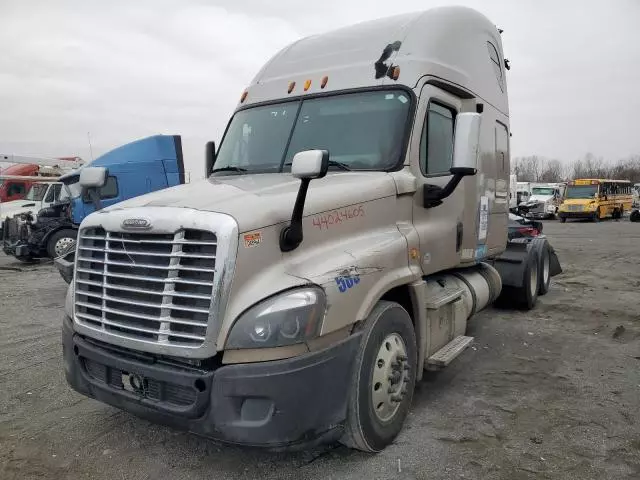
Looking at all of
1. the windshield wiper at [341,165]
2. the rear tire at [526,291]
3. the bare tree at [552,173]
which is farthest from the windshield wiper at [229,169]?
the bare tree at [552,173]

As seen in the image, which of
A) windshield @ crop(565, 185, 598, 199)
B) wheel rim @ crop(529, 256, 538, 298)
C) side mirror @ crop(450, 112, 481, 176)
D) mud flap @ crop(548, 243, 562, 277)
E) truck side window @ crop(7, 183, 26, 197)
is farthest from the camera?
windshield @ crop(565, 185, 598, 199)

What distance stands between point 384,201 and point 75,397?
127 inches

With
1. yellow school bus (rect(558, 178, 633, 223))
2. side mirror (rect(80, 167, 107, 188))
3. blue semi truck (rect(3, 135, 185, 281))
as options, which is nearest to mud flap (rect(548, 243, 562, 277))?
side mirror (rect(80, 167, 107, 188))

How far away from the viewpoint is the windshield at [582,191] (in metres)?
33.2

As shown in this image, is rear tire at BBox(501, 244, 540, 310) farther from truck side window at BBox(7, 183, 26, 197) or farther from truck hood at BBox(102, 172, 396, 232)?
truck side window at BBox(7, 183, 26, 197)

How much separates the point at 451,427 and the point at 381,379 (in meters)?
0.89

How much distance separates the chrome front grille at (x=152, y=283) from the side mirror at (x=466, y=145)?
1988 mm

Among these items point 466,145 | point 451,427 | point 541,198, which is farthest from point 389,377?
point 541,198

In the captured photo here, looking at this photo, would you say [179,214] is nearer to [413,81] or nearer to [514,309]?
[413,81]

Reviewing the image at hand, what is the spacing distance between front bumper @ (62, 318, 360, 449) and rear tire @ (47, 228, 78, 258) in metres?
12.6

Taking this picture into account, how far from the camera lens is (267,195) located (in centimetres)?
336

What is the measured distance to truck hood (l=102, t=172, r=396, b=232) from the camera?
3.09m

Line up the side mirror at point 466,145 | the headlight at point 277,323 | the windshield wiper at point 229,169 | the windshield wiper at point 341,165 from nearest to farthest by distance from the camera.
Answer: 1. the headlight at point 277,323
2. the side mirror at point 466,145
3. the windshield wiper at point 341,165
4. the windshield wiper at point 229,169

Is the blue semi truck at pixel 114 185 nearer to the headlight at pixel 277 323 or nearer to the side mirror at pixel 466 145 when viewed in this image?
the side mirror at pixel 466 145
